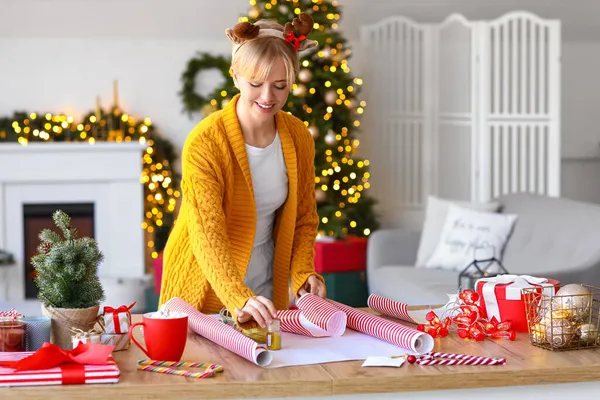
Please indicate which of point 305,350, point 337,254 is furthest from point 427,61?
point 305,350

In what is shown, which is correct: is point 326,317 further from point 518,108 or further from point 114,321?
point 518,108

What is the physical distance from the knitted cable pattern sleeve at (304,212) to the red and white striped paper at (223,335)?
34 cm

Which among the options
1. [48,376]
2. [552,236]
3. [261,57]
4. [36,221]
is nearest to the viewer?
[48,376]

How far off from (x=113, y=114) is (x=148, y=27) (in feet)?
2.06

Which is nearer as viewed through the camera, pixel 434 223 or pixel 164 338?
pixel 164 338

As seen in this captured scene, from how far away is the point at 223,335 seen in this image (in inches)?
75.5

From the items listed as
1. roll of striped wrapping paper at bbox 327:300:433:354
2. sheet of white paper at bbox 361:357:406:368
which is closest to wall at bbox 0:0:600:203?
roll of striped wrapping paper at bbox 327:300:433:354

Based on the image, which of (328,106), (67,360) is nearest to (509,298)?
(67,360)

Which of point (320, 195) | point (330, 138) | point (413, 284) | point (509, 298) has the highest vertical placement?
point (330, 138)

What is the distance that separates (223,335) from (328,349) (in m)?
0.20

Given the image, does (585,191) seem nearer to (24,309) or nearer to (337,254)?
(337,254)

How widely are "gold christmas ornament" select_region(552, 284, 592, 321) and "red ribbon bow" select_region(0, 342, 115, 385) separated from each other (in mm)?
871

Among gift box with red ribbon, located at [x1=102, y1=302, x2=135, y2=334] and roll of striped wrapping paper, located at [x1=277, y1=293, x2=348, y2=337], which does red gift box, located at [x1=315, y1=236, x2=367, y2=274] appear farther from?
gift box with red ribbon, located at [x1=102, y1=302, x2=135, y2=334]

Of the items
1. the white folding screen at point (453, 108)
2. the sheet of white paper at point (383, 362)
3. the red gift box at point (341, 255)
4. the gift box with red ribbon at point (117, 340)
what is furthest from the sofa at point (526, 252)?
the gift box with red ribbon at point (117, 340)
